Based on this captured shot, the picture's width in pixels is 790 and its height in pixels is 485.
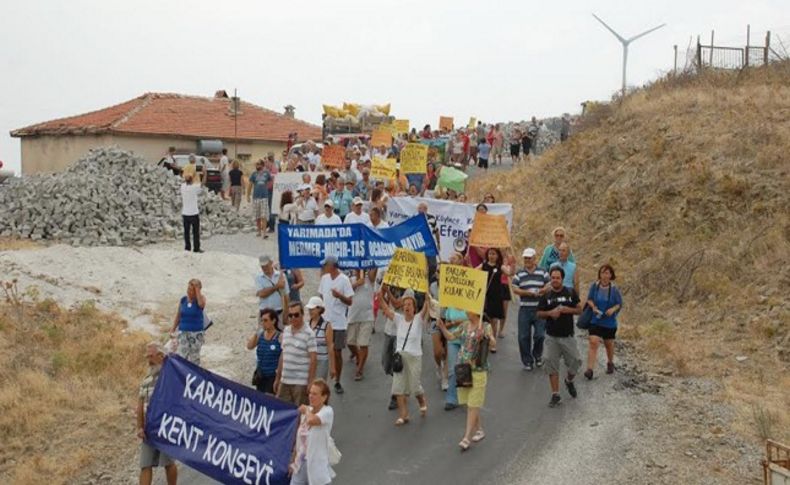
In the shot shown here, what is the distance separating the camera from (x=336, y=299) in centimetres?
1301

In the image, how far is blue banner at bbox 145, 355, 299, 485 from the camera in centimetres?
904

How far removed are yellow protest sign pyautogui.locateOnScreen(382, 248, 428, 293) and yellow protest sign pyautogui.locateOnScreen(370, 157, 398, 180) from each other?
36.0 feet

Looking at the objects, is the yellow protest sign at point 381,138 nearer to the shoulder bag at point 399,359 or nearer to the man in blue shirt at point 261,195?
the man in blue shirt at point 261,195

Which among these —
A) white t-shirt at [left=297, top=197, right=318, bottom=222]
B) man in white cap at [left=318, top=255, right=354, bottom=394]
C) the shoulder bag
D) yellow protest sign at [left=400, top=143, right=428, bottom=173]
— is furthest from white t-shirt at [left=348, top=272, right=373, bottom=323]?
yellow protest sign at [left=400, top=143, right=428, bottom=173]

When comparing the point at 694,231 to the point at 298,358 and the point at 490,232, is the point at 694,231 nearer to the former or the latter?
the point at 490,232

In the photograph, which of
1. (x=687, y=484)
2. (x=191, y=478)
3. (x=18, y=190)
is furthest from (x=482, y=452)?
(x=18, y=190)

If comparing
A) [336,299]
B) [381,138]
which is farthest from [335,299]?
[381,138]

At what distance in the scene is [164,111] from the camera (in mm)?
46719

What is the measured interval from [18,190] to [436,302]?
Answer: 18531 millimetres

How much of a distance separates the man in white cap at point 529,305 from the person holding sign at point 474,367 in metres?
2.09

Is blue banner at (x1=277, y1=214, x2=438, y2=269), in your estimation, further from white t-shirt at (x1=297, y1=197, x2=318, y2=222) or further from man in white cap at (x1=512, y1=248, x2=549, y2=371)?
white t-shirt at (x1=297, y1=197, x2=318, y2=222)

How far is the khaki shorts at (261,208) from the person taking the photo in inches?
1029

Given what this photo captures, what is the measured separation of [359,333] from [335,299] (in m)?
0.95

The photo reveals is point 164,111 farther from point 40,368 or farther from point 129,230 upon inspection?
point 40,368
